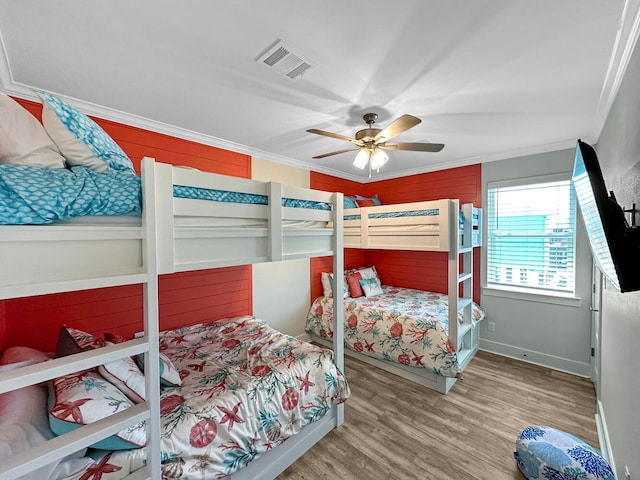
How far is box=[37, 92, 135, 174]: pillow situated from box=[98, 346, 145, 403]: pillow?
35.8 inches

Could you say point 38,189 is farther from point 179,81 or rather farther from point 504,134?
point 504,134

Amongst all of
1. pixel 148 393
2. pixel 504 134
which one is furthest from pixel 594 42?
pixel 148 393

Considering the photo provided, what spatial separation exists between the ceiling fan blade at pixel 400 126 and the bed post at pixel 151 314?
4.78 feet

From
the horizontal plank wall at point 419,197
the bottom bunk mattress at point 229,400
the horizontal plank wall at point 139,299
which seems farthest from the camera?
the horizontal plank wall at point 419,197

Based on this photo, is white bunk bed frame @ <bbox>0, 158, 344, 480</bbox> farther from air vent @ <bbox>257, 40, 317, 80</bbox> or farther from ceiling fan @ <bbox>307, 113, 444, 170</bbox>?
ceiling fan @ <bbox>307, 113, 444, 170</bbox>

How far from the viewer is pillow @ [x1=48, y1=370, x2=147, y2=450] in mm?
1023

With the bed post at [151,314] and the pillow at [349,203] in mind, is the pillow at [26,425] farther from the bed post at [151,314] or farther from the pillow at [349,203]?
the pillow at [349,203]

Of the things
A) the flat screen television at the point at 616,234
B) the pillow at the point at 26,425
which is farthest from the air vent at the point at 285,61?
the pillow at the point at 26,425

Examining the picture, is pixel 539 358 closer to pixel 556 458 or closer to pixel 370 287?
pixel 556 458

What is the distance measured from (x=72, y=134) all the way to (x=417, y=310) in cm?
312

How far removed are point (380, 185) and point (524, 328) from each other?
2.74 meters

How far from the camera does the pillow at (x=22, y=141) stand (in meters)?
0.96

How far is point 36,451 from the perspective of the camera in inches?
34.6

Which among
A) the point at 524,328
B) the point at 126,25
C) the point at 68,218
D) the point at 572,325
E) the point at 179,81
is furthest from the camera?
the point at 524,328
